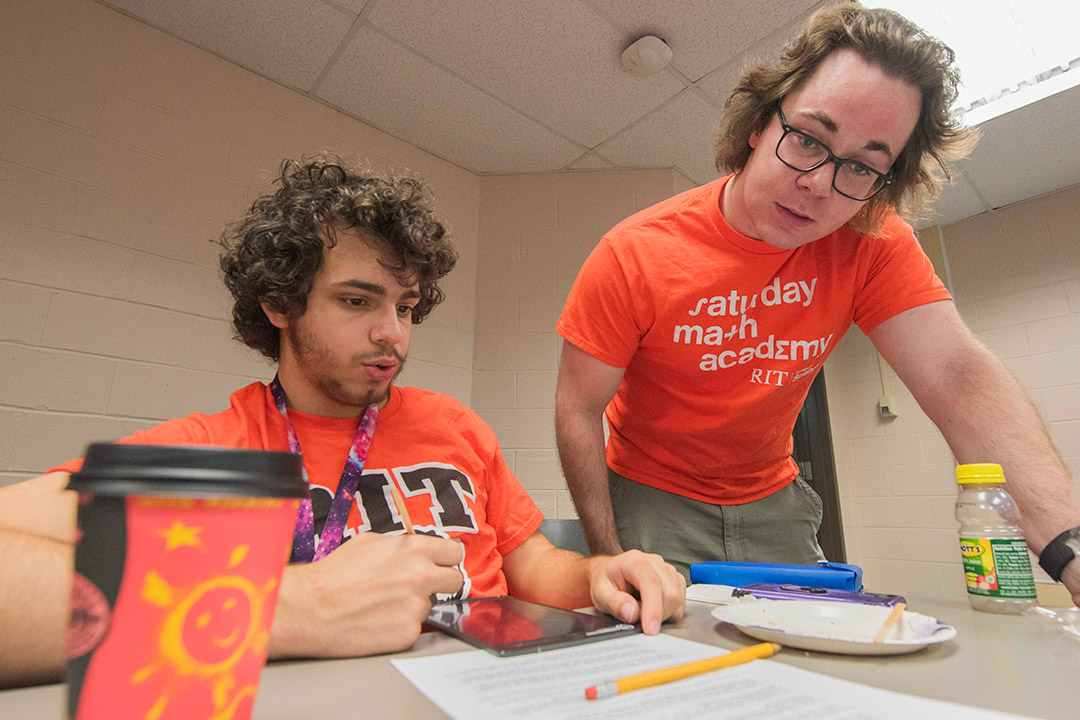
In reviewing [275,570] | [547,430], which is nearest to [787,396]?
[275,570]

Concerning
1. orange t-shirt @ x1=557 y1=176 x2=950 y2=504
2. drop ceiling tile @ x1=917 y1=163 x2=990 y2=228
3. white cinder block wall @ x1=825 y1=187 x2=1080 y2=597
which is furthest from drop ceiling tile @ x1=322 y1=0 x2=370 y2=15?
white cinder block wall @ x1=825 y1=187 x2=1080 y2=597

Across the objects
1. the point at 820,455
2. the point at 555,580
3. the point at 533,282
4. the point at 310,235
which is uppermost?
A: the point at 533,282

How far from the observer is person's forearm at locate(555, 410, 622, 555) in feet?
4.02

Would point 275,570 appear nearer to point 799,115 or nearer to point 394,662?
point 394,662

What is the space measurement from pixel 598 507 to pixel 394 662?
0.79 metres

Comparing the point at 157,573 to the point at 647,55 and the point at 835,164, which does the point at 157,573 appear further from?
the point at 647,55

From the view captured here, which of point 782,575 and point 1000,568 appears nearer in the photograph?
point 1000,568

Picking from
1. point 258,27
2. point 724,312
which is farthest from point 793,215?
point 258,27

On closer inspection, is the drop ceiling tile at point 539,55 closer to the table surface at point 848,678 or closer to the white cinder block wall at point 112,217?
the white cinder block wall at point 112,217

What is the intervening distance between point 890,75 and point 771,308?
0.48m

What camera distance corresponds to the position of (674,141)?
2744mm

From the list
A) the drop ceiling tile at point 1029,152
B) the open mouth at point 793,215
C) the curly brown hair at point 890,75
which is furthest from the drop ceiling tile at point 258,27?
the drop ceiling tile at point 1029,152

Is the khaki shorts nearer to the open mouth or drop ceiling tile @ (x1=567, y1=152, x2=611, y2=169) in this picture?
the open mouth

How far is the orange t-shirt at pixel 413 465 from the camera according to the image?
36.4 inches
